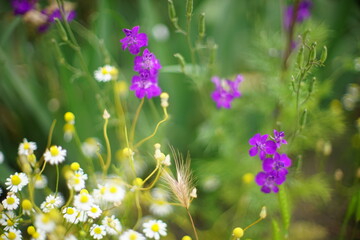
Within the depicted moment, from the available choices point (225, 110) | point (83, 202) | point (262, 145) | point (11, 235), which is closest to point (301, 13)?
point (225, 110)

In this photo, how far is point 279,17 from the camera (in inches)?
57.2

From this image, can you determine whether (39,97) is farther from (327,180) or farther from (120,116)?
(327,180)

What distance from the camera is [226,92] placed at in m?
0.97

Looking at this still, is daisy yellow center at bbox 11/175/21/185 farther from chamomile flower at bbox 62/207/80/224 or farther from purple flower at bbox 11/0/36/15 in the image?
purple flower at bbox 11/0/36/15

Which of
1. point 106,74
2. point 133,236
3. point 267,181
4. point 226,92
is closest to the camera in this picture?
point 133,236

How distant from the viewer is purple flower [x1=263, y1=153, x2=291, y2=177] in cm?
70

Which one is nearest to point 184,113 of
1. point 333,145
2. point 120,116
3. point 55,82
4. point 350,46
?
point 120,116

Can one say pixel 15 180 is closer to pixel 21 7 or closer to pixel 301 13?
pixel 21 7

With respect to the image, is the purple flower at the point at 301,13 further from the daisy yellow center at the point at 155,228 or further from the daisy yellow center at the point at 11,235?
the daisy yellow center at the point at 11,235

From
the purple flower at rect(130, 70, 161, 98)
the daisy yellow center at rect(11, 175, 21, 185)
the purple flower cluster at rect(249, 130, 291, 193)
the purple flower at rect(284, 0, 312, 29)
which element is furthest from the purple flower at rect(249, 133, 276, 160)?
the purple flower at rect(284, 0, 312, 29)

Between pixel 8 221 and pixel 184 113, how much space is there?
0.83 metres

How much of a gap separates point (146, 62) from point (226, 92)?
310 millimetres

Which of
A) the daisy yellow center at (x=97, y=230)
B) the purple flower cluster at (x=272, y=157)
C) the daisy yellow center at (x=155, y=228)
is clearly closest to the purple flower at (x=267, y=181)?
the purple flower cluster at (x=272, y=157)

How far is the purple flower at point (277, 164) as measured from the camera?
698mm
